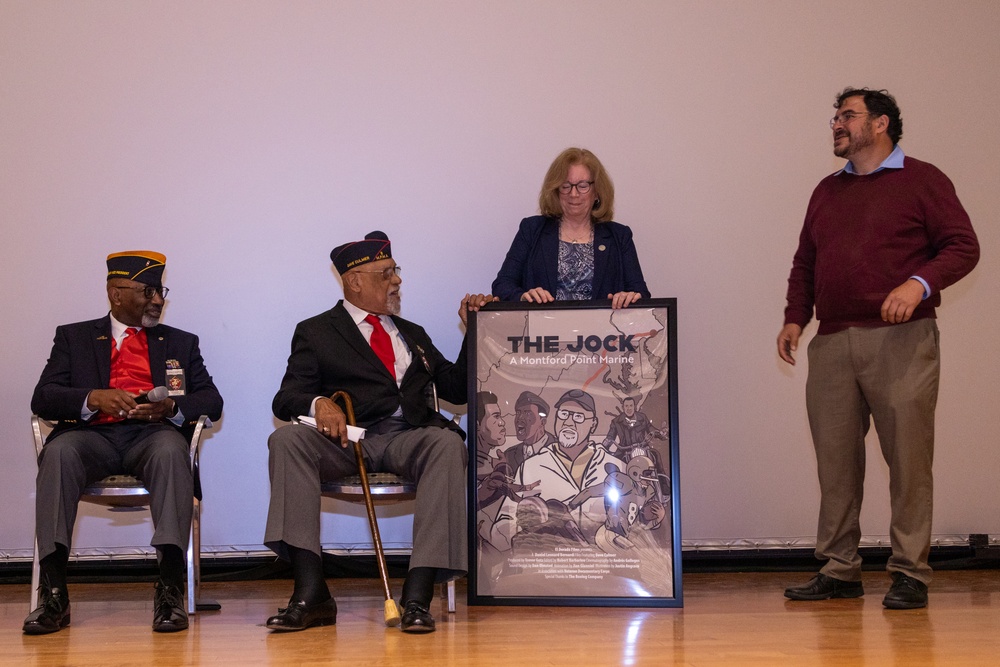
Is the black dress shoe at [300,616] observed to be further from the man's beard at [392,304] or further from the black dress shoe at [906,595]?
the black dress shoe at [906,595]

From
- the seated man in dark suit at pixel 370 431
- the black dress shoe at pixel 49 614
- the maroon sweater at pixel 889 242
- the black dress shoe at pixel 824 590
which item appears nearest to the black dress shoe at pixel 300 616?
the seated man in dark suit at pixel 370 431

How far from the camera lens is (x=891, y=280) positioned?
3.54 meters

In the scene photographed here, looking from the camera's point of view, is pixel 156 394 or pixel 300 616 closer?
pixel 300 616

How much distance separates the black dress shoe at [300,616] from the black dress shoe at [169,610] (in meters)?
0.30

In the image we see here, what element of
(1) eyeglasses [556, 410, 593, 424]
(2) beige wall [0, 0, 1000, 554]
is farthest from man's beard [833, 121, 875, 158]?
(1) eyeglasses [556, 410, 593, 424]

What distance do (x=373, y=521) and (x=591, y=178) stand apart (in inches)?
61.1

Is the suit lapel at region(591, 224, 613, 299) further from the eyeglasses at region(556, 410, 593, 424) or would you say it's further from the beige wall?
the beige wall

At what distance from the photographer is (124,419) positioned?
368 centimetres

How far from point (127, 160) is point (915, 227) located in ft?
10.6

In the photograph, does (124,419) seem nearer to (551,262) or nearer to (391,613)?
(391,613)

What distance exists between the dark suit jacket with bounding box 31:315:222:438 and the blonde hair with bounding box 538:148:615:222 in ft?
4.78

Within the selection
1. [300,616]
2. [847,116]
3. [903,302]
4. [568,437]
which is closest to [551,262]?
[568,437]

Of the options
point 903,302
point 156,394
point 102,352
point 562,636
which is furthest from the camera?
point 102,352

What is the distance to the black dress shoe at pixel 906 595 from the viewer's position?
3.42 meters
